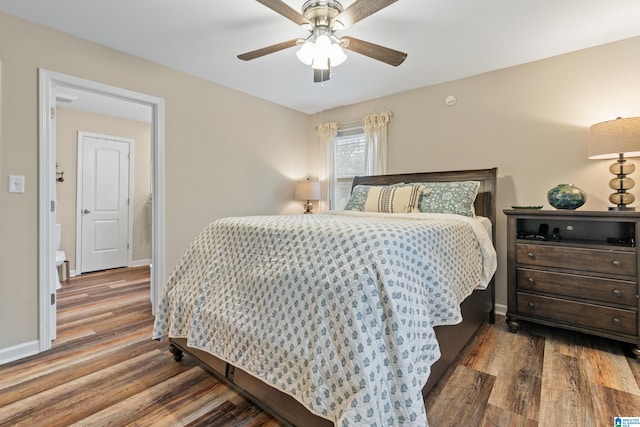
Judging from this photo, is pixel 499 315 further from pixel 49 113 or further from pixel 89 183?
pixel 89 183

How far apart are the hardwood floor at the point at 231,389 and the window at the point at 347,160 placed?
233 centimetres

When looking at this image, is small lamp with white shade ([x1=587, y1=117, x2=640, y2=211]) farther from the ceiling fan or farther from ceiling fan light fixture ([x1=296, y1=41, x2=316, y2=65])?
ceiling fan light fixture ([x1=296, y1=41, x2=316, y2=65])

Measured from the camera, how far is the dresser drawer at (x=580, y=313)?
2020 millimetres

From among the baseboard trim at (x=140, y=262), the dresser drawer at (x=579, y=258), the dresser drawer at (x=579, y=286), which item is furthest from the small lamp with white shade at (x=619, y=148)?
the baseboard trim at (x=140, y=262)

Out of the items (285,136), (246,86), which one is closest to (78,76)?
(246,86)

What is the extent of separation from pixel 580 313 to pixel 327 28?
2.64 metres

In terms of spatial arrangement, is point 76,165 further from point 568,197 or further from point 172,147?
point 568,197

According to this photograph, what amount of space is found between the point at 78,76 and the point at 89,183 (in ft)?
8.99

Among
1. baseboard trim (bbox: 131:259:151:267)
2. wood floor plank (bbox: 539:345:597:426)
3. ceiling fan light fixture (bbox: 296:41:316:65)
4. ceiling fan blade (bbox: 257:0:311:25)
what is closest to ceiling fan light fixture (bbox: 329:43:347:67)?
ceiling fan light fixture (bbox: 296:41:316:65)

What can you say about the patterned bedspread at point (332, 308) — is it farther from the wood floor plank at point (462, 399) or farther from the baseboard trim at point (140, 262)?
the baseboard trim at point (140, 262)

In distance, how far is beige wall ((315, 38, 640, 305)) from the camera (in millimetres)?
2426

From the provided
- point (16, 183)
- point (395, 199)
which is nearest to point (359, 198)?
point (395, 199)

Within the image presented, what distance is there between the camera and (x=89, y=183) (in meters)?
4.51

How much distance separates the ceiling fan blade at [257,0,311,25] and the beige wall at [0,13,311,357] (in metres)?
1.75
